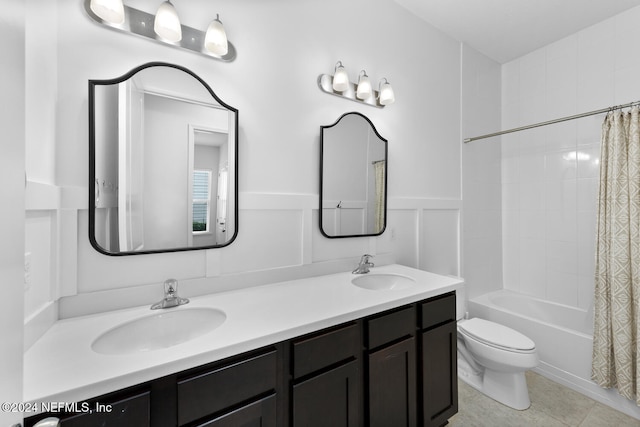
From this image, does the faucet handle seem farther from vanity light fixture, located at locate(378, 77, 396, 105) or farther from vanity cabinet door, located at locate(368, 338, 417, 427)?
vanity light fixture, located at locate(378, 77, 396, 105)

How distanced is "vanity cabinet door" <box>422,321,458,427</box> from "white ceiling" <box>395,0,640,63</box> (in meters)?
2.21

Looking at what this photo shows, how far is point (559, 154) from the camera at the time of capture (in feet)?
8.13

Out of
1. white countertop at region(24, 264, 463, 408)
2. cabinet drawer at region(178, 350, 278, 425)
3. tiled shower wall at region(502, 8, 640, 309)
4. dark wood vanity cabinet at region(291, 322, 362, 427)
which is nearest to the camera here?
white countertop at region(24, 264, 463, 408)

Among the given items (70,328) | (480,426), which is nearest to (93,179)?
(70,328)

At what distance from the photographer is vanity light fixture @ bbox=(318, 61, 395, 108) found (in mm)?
1702

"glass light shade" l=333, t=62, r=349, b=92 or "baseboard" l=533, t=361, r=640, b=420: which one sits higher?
"glass light shade" l=333, t=62, r=349, b=92

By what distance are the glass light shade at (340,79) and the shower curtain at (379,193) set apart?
54 cm

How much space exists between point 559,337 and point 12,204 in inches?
116

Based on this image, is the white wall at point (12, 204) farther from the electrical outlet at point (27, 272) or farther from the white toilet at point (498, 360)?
the white toilet at point (498, 360)

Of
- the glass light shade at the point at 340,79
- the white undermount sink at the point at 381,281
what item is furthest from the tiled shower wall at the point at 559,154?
the glass light shade at the point at 340,79

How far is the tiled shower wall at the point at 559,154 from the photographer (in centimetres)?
221

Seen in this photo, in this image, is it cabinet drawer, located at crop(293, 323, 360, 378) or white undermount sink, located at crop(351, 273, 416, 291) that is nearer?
cabinet drawer, located at crop(293, 323, 360, 378)

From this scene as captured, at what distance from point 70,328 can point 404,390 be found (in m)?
1.39

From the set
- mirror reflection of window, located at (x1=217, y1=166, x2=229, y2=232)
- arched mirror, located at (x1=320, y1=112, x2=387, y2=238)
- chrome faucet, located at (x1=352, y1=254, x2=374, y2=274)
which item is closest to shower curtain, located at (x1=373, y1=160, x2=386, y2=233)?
arched mirror, located at (x1=320, y1=112, x2=387, y2=238)
